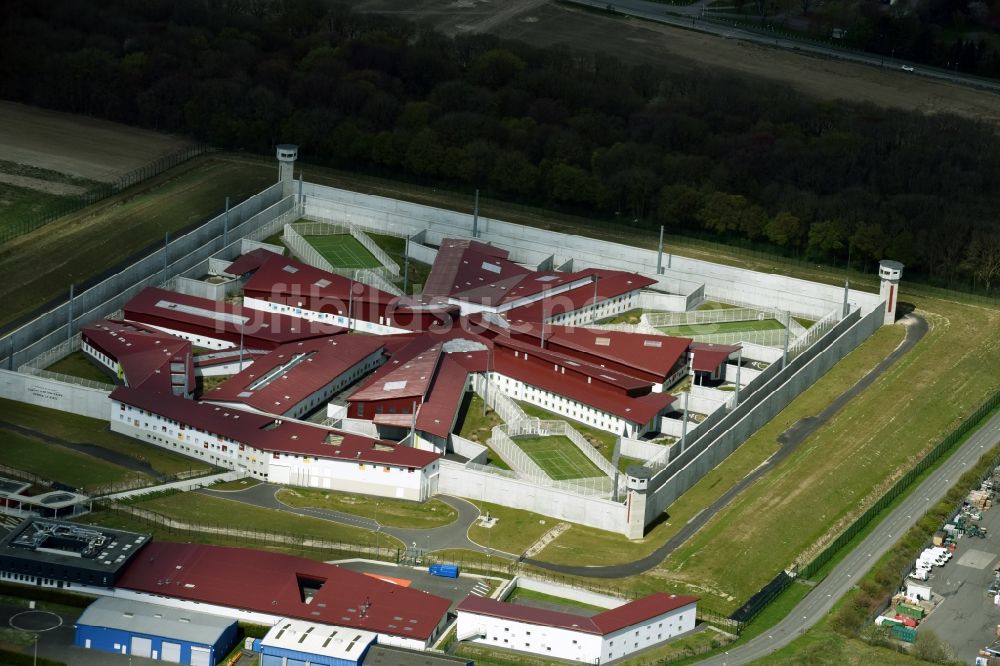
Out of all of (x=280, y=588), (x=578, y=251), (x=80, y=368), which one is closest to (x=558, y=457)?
(x=280, y=588)

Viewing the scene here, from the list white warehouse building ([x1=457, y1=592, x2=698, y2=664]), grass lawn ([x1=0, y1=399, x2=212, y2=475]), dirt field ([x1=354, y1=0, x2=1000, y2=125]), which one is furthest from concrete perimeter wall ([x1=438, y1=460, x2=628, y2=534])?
dirt field ([x1=354, y1=0, x2=1000, y2=125])

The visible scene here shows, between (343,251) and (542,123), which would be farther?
(542,123)

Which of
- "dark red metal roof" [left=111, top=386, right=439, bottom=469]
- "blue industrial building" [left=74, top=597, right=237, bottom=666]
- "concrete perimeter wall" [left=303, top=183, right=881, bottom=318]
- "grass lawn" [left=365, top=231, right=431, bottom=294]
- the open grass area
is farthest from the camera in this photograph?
"grass lawn" [left=365, top=231, right=431, bottom=294]

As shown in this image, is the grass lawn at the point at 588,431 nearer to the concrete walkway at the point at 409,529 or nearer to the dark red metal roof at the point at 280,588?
the concrete walkway at the point at 409,529

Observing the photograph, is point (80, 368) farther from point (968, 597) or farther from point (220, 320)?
point (968, 597)

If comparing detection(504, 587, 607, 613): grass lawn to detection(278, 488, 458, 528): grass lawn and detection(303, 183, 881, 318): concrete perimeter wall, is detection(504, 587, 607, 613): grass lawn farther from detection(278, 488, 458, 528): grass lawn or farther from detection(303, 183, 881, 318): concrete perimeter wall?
detection(303, 183, 881, 318): concrete perimeter wall

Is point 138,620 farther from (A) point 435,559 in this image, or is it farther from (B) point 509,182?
(B) point 509,182
